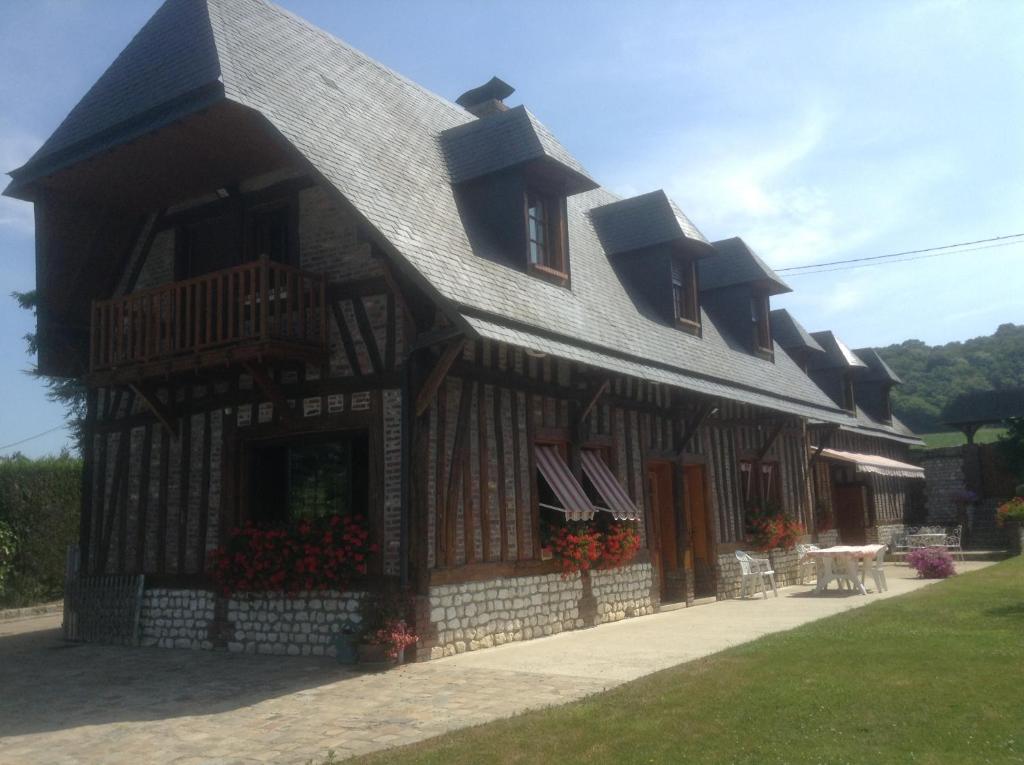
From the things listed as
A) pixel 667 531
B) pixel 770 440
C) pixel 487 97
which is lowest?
pixel 667 531

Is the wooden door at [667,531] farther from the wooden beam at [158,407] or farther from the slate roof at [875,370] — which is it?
the slate roof at [875,370]

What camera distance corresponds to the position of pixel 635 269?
48.4ft

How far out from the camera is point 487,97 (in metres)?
15.7

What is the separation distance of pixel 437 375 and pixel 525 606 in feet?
10.0

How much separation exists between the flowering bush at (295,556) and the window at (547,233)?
14.6 ft

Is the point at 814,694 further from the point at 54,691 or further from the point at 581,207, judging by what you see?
the point at 581,207

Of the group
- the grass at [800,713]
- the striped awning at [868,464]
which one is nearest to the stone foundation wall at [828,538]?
the striped awning at [868,464]

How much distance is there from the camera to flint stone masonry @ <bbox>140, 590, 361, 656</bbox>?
9.15m

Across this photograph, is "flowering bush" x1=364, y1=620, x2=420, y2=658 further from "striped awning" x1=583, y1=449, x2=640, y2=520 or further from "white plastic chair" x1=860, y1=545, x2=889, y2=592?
"white plastic chair" x1=860, y1=545, x2=889, y2=592

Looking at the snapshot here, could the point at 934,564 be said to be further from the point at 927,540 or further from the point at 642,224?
the point at 642,224

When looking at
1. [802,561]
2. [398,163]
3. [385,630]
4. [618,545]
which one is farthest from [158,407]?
[802,561]

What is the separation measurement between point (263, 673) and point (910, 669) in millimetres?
5553

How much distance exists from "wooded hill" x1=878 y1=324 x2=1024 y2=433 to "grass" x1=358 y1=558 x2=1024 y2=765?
43.6m

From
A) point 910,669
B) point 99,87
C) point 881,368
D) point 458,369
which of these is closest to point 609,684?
point 910,669
